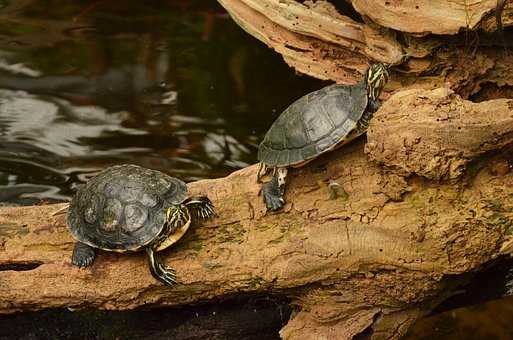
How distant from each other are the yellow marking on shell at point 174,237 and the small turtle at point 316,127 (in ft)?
1.23

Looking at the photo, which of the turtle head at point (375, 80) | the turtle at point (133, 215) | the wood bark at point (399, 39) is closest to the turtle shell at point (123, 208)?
the turtle at point (133, 215)

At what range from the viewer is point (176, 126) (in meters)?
5.40

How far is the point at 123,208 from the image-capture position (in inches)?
122

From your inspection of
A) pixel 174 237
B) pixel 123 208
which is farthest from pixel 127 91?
pixel 174 237

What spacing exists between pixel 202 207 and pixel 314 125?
614mm

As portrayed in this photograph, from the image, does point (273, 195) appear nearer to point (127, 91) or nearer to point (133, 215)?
point (133, 215)

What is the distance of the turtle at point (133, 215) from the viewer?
304 centimetres

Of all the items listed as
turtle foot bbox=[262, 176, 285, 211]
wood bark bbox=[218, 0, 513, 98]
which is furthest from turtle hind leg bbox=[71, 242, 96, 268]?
wood bark bbox=[218, 0, 513, 98]

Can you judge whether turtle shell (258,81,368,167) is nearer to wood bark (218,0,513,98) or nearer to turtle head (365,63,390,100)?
turtle head (365,63,390,100)

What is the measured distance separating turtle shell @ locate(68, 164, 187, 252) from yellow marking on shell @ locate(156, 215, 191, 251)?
68mm

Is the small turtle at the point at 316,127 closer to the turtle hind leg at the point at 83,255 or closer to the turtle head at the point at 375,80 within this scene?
the turtle head at the point at 375,80

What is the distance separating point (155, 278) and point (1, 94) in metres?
3.21

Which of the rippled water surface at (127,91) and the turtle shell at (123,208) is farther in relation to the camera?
the rippled water surface at (127,91)

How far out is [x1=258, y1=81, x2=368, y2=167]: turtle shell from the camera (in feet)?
10.2
